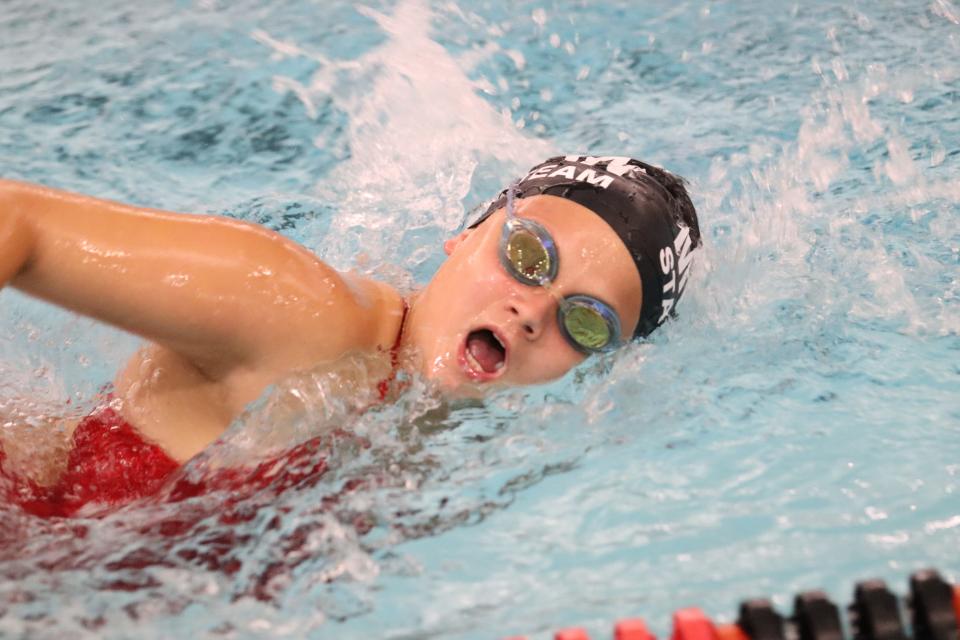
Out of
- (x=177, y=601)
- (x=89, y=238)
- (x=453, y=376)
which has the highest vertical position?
(x=89, y=238)

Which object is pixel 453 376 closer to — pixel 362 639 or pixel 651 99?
pixel 362 639

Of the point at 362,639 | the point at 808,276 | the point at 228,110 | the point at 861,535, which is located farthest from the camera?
the point at 228,110

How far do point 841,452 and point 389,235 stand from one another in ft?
5.08

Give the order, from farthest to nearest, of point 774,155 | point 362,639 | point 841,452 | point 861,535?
point 774,155 < point 841,452 < point 861,535 < point 362,639

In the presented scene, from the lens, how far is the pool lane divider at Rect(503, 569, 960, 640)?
132cm

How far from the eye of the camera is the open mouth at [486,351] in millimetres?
1951

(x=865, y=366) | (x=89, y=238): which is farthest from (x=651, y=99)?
(x=89, y=238)

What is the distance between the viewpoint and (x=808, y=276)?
9.41 feet

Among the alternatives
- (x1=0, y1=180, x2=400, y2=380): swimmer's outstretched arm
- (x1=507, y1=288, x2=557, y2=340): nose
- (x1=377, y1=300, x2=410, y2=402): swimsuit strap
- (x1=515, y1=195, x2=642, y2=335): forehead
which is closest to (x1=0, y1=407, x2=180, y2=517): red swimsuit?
(x1=0, y1=180, x2=400, y2=380): swimmer's outstretched arm

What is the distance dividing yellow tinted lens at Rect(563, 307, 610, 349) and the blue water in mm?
170

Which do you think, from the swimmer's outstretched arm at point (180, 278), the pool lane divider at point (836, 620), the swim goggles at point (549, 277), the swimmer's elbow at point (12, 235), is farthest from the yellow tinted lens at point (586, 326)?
the swimmer's elbow at point (12, 235)

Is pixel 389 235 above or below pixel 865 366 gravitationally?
below

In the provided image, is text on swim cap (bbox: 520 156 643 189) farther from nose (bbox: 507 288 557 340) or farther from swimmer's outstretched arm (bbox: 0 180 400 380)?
swimmer's outstretched arm (bbox: 0 180 400 380)

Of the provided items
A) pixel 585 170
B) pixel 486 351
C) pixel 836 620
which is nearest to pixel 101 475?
pixel 486 351
